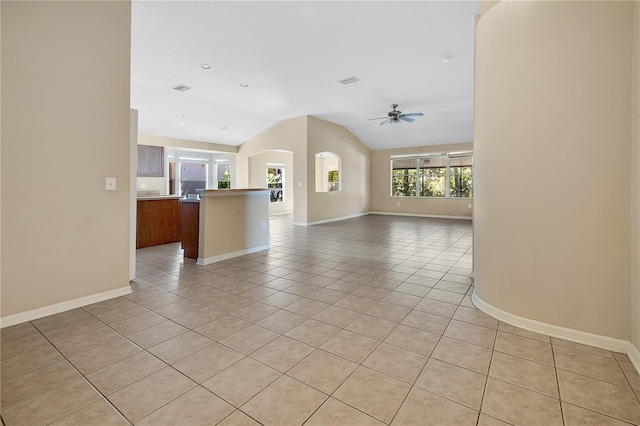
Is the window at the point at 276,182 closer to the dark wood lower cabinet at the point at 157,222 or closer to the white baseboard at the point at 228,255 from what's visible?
the dark wood lower cabinet at the point at 157,222

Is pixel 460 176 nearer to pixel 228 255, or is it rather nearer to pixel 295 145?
pixel 295 145

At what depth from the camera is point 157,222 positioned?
558cm

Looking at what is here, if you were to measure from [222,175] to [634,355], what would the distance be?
11655mm

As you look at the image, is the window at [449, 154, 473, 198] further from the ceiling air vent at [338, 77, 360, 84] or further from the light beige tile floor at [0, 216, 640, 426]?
the light beige tile floor at [0, 216, 640, 426]

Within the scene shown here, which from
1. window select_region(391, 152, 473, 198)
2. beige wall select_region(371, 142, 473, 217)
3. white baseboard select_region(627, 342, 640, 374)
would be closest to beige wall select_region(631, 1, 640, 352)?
white baseboard select_region(627, 342, 640, 374)

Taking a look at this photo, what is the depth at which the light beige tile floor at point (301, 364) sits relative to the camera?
1460 mm

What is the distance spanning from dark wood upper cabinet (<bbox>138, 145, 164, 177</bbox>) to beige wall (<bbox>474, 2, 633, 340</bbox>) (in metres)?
8.94

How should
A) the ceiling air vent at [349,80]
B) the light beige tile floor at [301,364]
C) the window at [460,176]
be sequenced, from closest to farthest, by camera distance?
the light beige tile floor at [301,364], the ceiling air vent at [349,80], the window at [460,176]

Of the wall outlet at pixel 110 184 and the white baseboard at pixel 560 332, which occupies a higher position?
the wall outlet at pixel 110 184

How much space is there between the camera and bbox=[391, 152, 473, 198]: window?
1009 cm

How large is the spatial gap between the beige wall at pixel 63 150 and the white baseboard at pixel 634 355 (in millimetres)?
4167

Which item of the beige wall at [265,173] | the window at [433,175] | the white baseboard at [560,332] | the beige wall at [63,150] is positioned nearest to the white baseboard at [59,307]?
the beige wall at [63,150]

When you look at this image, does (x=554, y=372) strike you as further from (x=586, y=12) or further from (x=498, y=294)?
(x=586, y=12)

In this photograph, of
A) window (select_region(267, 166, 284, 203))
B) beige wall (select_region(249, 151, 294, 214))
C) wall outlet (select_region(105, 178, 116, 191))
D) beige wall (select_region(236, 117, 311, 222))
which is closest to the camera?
wall outlet (select_region(105, 178, 116, 191))
